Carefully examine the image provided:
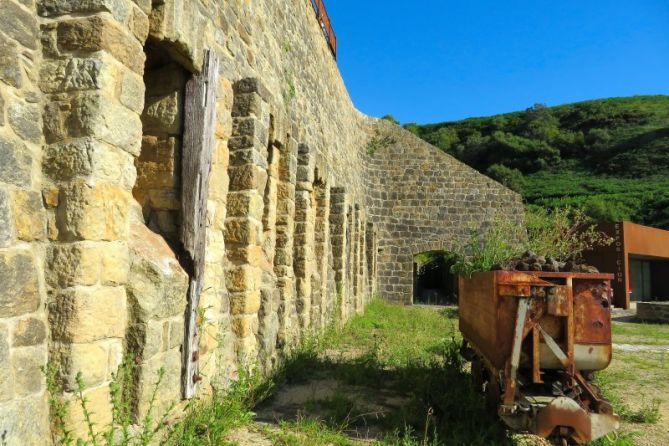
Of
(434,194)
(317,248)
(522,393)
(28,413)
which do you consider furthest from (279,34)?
(434,194)

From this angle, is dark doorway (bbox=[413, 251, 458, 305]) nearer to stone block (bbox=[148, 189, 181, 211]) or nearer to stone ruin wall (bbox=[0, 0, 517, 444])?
stone ruin wall (bbox=[0, 0, 517, 444])

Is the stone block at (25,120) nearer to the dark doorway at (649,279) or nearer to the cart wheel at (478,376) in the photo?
the cart wheel at (478,376)

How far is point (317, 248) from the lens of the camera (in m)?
8.22

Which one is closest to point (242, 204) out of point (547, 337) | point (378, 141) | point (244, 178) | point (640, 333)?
point (244, 178)

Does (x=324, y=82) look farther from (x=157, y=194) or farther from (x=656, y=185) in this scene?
(x=656, y=185)

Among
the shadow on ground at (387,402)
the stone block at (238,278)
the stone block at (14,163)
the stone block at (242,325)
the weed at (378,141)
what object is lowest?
the shadow on ground at (387,402)

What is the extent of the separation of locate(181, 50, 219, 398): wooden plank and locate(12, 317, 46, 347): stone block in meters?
1.22

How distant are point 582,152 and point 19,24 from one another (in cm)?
5473

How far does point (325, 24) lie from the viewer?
11727 millimetres

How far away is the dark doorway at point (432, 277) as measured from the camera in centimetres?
2245

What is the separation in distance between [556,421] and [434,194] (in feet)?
52.4

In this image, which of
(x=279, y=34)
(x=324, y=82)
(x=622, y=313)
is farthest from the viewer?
(x=622, y=313)

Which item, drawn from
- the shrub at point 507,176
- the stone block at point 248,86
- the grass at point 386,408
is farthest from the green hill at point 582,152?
the stone block at point 248,86

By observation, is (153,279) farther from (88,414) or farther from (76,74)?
(76,74)
